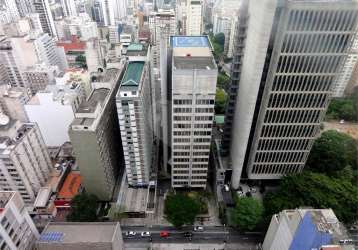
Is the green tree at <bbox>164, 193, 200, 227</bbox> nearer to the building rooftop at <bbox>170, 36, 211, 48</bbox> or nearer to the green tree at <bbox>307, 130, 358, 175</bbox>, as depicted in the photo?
the green tree at <bbox>307, 130, 358, 175</bbox>

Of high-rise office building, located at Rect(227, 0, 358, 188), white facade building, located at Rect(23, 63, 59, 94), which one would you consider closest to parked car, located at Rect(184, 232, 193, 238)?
high-rise office building, located at Rect(227, 0, 358, 188)

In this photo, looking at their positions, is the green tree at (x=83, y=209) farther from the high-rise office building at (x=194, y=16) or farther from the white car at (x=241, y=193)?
the high-rise office building at (x=194, y=16)

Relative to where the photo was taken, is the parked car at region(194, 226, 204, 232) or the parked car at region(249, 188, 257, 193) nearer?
the parked car at region(194, 226, 204, 232)

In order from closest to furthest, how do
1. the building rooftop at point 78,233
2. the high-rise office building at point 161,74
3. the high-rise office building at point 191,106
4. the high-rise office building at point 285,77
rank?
the building rooftop at point 78,233
the high-rise office building at point 285,77
the high-rise office building at point 191,106
the high-rise office building at point 161,74

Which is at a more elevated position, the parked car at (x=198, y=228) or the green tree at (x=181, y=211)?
the green tree at (x=181, y=211)

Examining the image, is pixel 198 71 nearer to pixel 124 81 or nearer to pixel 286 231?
pixel 124 81

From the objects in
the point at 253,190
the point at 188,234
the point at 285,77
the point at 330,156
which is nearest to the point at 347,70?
the point at 330,156

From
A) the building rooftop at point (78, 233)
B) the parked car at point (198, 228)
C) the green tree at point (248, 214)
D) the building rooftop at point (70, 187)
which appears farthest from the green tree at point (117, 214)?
the green tree at point (248, 214)

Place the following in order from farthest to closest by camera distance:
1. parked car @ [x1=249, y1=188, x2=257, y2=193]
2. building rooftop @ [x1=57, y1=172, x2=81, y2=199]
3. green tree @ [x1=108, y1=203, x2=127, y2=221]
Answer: parked car @ [x1=249, y1=188, x2=257, y2=193]
building rooftop @ [x1=57, y1=172, x2=81, y2=199]
green tree @ [x1=108, y1=203, x2=127, y2=221]
